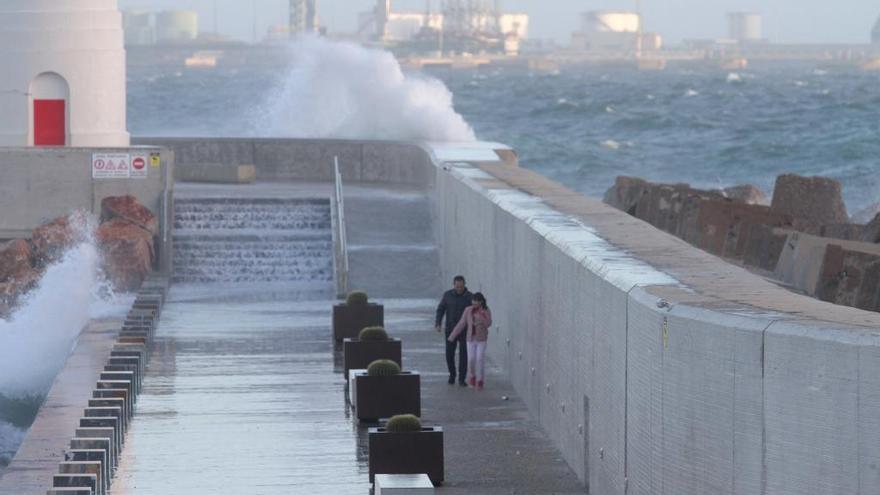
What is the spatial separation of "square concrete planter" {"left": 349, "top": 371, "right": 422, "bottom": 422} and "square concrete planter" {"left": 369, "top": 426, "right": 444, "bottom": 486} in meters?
2.37

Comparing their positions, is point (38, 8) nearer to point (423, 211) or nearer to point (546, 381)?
point (423, 211)

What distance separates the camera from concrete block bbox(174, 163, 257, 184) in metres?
31.1

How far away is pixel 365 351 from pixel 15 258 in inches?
358

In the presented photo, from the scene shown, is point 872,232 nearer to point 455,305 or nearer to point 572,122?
point 455,305

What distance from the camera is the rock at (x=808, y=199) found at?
26922mm

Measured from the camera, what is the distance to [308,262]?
2561 cm

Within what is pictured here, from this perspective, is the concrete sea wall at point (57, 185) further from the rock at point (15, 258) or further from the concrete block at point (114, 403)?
the concrete block at point (114, 403)

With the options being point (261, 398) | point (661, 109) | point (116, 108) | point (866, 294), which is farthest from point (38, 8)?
point (661, 109)

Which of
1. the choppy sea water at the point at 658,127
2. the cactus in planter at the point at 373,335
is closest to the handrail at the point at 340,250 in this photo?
the cactus in planter at the point at 373,335

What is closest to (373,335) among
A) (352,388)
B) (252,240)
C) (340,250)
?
(352,388)

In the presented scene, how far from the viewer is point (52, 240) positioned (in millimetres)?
24953

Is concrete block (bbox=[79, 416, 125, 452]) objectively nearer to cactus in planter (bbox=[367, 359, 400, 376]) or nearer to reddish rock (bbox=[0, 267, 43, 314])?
cactus in planter (bbox=[367, 359, 400, 376])

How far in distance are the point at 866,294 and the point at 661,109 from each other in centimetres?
8606

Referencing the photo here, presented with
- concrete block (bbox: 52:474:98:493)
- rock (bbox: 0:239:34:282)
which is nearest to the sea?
rock (bbox: 0:239:34:282)
